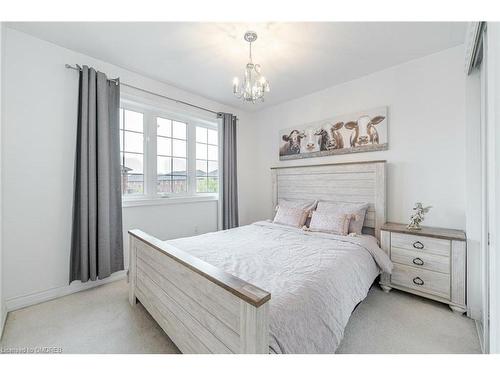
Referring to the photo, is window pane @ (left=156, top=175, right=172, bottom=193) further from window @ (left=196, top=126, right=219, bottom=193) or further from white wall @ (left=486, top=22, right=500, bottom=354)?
white wall @ (left=486, top=22, right=500, bottom=354)

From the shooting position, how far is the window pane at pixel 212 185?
3.65m

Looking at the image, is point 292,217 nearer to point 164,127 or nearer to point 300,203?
point 300,203

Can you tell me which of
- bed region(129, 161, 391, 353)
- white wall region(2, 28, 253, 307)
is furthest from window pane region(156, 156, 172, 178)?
bed region(129, 161, 391, 353)

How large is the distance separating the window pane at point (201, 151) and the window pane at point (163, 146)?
1.50 ft

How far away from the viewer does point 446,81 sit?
222 cm

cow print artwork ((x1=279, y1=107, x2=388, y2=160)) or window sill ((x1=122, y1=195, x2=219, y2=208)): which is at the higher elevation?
cow print artwork ((x1=279, y1=107, x2=388, y2=160))

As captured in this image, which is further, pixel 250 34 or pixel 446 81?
pixel 446 81

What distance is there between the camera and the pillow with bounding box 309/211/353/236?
7.88 ft

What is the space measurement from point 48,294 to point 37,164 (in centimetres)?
127

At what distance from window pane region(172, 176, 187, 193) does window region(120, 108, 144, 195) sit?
446mm

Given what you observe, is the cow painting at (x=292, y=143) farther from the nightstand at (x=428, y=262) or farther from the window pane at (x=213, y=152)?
the nightstand at (x=428, y=262)
